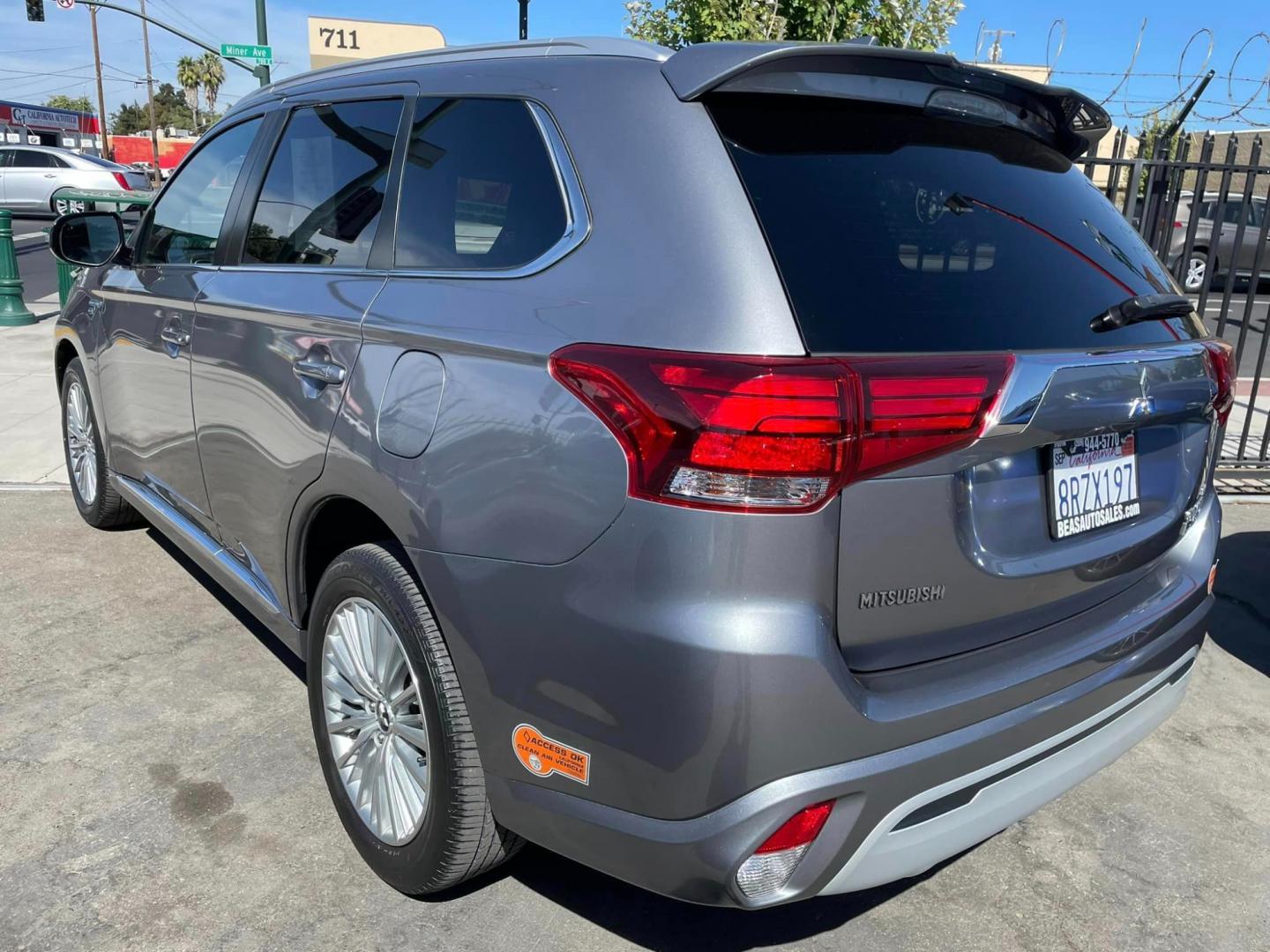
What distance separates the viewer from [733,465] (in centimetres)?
168

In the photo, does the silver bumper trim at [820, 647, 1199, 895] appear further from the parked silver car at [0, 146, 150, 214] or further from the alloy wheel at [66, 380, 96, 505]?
the parked silver car at [0, 146, 150, 214]

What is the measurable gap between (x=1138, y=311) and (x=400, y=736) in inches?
73.0

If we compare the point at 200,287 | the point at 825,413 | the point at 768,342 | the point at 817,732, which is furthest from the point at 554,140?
the point at 200,287

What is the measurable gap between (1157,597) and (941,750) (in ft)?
2.78

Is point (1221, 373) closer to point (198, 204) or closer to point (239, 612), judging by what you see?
point (198, 204)

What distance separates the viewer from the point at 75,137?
58.0m

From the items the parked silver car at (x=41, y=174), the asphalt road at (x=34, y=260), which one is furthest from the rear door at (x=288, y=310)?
the parked silver car at (x=41, y=174)

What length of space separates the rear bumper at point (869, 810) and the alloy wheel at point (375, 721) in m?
0.33

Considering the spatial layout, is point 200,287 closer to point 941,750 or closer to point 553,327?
point 553,327

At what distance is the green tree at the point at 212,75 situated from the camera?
257 ft

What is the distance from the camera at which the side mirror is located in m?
4.22

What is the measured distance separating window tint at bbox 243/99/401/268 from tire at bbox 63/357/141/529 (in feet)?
6.46

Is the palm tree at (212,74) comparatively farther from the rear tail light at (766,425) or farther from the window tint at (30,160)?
the rear tail light at (766,425)

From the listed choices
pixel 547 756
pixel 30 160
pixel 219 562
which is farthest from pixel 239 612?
pixel 30 160
